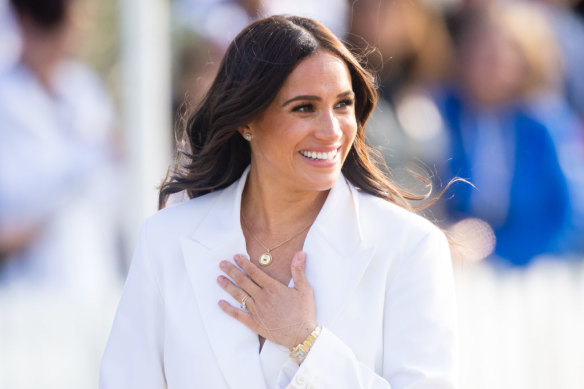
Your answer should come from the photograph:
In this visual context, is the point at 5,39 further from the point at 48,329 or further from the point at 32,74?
the point at 48,329

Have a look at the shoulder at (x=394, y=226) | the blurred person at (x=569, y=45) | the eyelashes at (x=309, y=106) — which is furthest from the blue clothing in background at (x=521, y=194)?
the eyelashes at (x=309, y=106)

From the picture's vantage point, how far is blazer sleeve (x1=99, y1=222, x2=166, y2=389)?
8.51 feet

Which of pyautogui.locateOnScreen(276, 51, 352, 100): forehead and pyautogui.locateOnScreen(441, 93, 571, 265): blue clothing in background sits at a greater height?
pyautogui.locateOnScreen(276, 51, 352, 100): forehead

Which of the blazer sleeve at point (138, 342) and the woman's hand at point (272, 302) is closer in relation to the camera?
the woman's hand at point (272, 302)

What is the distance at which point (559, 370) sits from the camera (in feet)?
13.8

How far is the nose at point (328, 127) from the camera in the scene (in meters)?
2.48

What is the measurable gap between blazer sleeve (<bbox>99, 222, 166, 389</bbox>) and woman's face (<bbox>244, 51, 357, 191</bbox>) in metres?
0.57

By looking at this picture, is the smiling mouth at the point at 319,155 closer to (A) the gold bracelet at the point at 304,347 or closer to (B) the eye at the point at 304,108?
(B) the eye at the point at 304,108

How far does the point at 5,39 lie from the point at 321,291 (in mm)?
2645

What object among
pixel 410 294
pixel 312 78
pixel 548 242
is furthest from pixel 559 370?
pixel 312 78

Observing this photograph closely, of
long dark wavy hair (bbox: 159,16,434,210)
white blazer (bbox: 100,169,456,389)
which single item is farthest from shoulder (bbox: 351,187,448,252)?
long dark wavy hair (bbox: 159,16,434,210)

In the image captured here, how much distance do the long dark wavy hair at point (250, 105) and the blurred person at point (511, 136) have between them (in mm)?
1562

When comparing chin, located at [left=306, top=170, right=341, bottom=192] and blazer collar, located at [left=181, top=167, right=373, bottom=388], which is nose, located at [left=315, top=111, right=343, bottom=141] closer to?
chin, located at [left=306, top=170, right=341, bottom=192]

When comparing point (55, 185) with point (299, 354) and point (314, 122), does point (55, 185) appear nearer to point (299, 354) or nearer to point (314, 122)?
point (314, 122)
